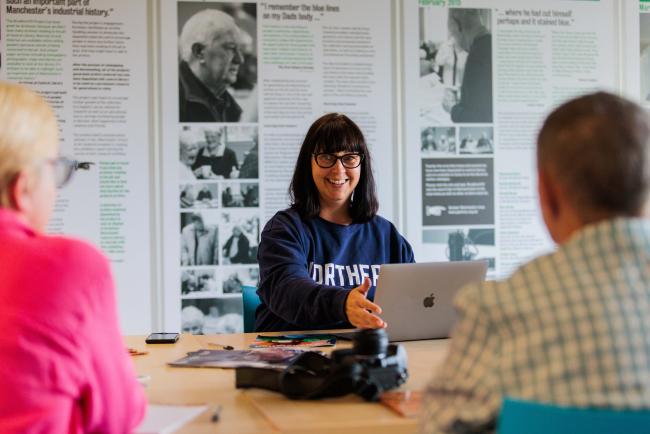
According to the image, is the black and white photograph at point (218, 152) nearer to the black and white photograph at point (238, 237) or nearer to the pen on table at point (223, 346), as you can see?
the black and white photograph at point (238, 237)

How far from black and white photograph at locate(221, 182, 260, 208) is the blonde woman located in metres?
2.64

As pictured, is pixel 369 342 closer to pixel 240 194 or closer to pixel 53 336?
pixel 53 336

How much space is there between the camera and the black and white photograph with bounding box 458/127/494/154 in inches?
163

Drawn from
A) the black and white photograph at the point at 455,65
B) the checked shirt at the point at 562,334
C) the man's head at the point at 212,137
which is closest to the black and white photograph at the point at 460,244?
the black and white photograph at the point at 455,65

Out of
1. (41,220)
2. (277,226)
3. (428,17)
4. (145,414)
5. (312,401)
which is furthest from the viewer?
(428,17)

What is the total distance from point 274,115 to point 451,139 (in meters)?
0.93

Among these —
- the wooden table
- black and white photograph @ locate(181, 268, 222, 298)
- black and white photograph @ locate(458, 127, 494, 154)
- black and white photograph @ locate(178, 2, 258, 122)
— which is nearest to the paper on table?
the wooden table

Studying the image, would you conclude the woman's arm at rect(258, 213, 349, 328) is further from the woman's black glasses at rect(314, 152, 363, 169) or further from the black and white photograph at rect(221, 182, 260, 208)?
the black and white photograph at rect(221, 182, 260, 208)

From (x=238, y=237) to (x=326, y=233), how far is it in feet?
4.00

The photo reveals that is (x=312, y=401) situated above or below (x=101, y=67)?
below

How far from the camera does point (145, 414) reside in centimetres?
142

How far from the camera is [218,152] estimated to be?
391 centimetres

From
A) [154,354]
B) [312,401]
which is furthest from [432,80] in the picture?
[312,401]

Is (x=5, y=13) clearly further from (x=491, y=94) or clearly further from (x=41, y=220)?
(x=41, y=220)
